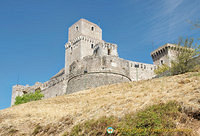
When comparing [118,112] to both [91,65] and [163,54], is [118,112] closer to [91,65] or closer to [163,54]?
[91,65]

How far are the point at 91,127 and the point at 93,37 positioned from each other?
129 ft

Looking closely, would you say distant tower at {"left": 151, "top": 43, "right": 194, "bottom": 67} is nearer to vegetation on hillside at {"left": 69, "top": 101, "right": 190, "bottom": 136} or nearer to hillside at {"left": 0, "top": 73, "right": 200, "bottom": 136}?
hillside at {"left": 0, "top": 73, "right": 200, "bottom": 136}

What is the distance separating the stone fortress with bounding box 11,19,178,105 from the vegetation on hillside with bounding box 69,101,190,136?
14.3 meters

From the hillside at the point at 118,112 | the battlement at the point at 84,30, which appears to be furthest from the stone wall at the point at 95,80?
the battlement at the point at 84,30

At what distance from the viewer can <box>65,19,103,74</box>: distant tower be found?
4428 centimetres

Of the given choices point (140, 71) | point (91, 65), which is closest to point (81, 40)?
point (140, 71)

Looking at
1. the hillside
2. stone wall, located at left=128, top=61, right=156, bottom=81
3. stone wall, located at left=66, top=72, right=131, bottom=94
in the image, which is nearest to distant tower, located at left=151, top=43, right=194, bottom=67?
Result: stone wall, located at left=128, top=61, right=156, bottom=81

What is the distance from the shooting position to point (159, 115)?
6977 millimetres

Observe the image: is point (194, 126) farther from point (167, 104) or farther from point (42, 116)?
point (42, 116)

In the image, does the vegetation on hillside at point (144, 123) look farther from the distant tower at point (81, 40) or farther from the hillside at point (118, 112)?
the distant tower at point (81, 40)

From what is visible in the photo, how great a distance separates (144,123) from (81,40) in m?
38.1

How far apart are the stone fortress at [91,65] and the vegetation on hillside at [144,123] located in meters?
14.3

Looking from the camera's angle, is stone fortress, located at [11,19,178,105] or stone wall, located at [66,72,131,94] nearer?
stone wall, located at [66,72,131,94]

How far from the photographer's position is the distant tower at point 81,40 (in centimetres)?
4428
